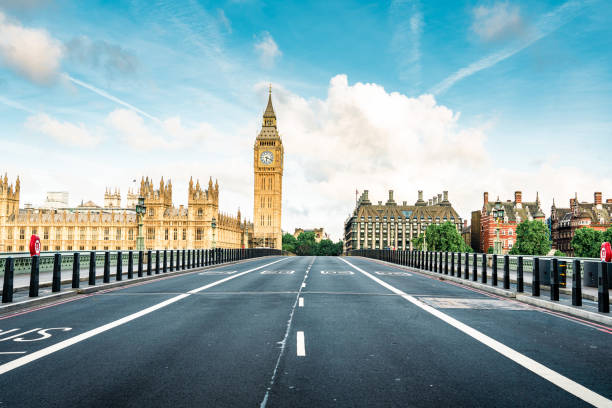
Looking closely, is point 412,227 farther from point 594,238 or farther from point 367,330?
point 367,330

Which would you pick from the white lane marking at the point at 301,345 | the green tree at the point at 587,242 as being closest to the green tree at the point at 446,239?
the green tree at the point at 587,242

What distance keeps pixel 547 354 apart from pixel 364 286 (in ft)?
37.1

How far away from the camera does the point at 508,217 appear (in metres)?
132

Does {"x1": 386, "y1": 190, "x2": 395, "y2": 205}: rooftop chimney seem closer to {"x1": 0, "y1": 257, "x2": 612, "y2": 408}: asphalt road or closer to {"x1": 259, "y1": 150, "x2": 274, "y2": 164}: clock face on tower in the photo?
{"x1": 259, "y1": 150, "x2": 274, "y2": 164}: clock face on tower

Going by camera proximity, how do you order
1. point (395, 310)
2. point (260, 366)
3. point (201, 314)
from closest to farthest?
point (260, 366)
point (201, 314)
point (395, 310)

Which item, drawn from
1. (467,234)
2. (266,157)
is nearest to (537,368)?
(266,157)

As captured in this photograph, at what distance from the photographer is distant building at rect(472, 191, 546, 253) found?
128 m

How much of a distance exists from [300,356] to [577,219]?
123493 millimetres

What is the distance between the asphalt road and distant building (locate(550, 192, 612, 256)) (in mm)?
113175

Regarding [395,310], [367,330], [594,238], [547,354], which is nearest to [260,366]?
[367,330]

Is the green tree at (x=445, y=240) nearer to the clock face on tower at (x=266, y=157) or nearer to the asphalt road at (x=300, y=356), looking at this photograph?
the clock face on tower at (x=266, y=157)

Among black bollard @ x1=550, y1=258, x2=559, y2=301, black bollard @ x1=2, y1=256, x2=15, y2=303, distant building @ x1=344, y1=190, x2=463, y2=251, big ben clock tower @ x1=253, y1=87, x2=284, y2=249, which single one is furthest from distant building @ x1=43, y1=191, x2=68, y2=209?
black bollard @ x1=550, y1=258, x2=559, y2=301

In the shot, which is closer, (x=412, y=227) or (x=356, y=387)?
(x=356, y=387)

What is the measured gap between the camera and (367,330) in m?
9.13
